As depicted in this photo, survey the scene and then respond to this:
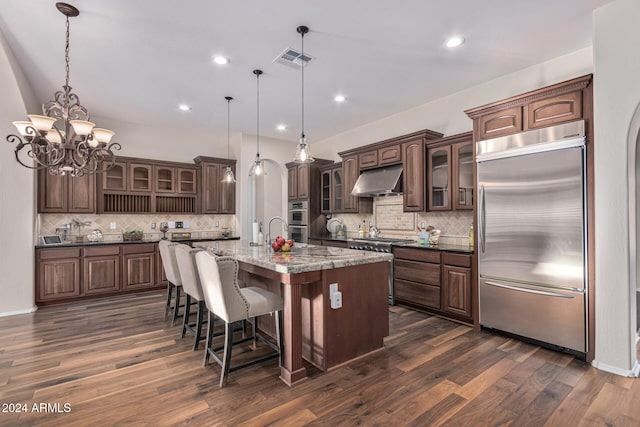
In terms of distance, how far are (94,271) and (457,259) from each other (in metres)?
5.21

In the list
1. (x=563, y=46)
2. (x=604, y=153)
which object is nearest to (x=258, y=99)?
(x=563, y=46)

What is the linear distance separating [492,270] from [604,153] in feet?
4.62

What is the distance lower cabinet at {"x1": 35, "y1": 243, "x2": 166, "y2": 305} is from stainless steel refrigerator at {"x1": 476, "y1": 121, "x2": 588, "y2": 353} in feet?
16.4

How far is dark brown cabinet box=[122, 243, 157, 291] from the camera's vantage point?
198 inches

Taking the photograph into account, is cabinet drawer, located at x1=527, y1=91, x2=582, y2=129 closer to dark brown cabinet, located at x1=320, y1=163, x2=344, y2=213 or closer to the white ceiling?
the white ceiling

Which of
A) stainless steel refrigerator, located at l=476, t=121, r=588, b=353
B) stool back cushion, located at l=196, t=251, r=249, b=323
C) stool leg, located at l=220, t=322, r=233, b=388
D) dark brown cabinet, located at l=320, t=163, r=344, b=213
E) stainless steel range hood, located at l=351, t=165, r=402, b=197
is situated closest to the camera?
stool back cushion, located at l=196, t=251, r=249, b=323

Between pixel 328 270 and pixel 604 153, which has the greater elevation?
pixel 604 153

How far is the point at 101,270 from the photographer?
484 cm

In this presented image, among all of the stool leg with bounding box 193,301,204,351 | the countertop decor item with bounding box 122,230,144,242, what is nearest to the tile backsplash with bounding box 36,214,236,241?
the countertop decor item with bounding box 122,230,144,242

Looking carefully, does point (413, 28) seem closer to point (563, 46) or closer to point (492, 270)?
point (563, 46)

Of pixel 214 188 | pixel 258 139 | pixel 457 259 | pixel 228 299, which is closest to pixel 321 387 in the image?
pixel 228 299

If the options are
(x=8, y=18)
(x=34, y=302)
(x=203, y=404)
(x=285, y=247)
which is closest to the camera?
(x=203, y=404)

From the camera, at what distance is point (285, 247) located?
3182 mm

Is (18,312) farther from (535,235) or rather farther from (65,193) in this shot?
(535,235)
